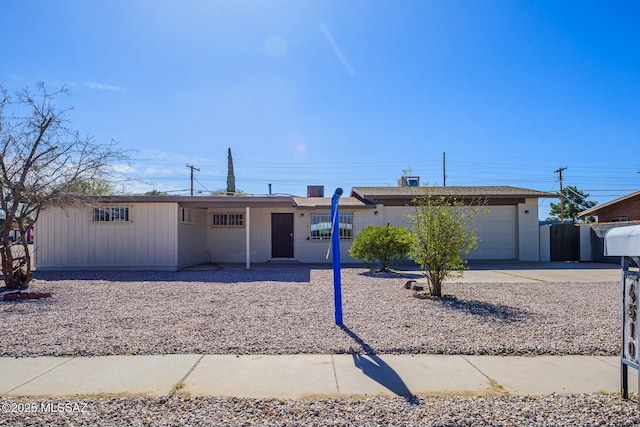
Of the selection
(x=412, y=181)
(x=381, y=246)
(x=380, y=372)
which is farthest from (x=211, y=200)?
(x=412, y=181)

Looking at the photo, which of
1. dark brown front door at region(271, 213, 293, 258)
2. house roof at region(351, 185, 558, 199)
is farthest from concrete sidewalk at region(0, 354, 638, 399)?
dark brown front door at region(271, 213, 293, 258)

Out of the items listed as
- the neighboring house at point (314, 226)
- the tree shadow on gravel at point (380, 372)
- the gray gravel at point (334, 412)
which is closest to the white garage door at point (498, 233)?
the neighboring house at point (314, 226)

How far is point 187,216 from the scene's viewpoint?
1523cm

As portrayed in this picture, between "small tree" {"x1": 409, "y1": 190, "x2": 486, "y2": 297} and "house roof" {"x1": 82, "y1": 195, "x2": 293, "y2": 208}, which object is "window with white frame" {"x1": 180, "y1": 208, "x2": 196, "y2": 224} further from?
"small tree" {"x1": 409, "y1": 190, "x2": 486, "y2": 297}

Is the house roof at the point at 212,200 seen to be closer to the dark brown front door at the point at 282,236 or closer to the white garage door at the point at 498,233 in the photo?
the dark brown front door at the point at 282,236

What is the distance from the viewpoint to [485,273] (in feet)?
43.5

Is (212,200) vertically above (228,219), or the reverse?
(212,200)

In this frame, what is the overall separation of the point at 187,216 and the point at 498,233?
12.7m

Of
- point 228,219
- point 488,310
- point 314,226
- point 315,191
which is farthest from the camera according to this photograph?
point 315,191

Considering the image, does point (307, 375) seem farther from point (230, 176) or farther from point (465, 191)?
point (230, 176)

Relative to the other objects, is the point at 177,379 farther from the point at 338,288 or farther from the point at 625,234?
the point at 625,234

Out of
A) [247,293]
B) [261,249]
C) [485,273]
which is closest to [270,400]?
[247,293]

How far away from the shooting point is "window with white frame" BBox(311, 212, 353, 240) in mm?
17250

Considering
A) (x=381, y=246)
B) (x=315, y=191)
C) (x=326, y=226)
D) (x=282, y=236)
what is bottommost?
(x=381, y=246)
